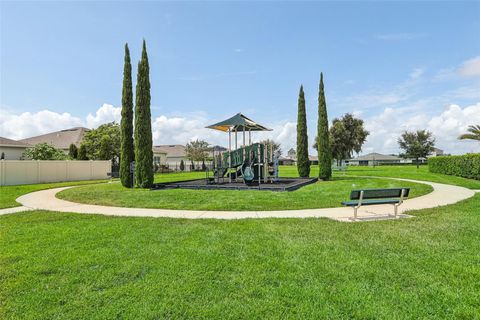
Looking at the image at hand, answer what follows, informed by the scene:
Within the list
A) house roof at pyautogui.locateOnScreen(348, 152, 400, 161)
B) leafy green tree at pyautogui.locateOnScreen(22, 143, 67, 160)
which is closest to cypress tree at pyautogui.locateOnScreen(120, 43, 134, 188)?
leafy green tree at pyautogui.locateOnScreen(22, 143, 67, 160)

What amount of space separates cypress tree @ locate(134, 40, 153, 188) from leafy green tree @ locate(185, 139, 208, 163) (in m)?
30.6

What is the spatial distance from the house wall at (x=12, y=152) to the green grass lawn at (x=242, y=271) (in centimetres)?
2857

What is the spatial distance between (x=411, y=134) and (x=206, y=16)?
194 feet

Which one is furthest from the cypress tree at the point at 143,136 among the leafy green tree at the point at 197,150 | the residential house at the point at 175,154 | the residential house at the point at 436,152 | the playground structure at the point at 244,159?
the residential house at the point at 436,152

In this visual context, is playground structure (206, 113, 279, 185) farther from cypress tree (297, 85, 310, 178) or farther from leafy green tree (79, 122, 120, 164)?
leafy green tree (79, 122, 120, 164)

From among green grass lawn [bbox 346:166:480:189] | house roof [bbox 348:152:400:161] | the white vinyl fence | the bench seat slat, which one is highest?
house roof [bbox 348:152:400:161]

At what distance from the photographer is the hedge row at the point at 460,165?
62.5ft

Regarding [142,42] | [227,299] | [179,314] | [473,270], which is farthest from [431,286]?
[142,42]

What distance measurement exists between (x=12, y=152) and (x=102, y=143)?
8.18m

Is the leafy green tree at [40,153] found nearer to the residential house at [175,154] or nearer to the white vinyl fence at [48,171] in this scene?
the white vinyl fence at [48,171]

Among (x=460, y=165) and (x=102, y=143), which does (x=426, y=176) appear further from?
(x=102, y=143)

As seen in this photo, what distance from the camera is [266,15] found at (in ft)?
41.0

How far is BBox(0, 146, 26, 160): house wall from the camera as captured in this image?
28.6m

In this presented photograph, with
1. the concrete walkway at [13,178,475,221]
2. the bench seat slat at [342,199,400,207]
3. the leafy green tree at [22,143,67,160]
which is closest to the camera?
the bench seat slat at [342,199,400,207]
